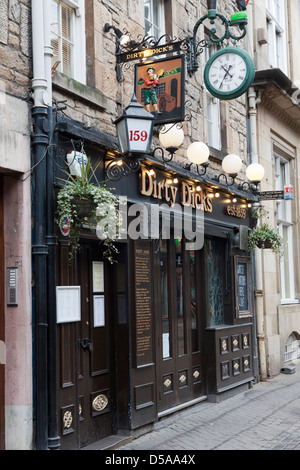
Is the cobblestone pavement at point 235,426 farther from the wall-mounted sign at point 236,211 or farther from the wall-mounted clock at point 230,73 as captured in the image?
the wall-mounted clock at point 230,73

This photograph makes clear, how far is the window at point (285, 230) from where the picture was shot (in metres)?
14.9

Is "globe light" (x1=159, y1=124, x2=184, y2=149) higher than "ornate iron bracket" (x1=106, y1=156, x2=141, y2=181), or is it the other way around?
"globe light" (x1=159, y1=124, x2=184, y2=149)

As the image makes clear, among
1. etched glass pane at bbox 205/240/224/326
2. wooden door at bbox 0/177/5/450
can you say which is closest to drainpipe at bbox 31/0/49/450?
wooden door at bbox 0/177/5/450

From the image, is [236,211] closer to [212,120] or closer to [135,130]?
[212,120]

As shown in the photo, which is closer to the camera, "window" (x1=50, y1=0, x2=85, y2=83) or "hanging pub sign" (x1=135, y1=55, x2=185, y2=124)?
"window" (x1=50, y1=0, x2=85, y2=83)

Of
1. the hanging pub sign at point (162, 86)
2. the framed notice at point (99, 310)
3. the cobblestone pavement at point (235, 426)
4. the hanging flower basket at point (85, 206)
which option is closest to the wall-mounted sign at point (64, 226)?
the hanging flower basket at point (85, 206)

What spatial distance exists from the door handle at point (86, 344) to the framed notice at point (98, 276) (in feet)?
2.11

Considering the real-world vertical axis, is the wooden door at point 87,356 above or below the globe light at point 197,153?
below

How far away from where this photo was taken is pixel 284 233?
15.3m

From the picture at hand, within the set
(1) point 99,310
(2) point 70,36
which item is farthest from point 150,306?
(2) point 70,36

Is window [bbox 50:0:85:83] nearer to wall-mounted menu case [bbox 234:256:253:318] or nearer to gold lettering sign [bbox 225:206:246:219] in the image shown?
gold lettering sign [bbox 225:206:246:219]

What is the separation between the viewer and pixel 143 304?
26.4 feet

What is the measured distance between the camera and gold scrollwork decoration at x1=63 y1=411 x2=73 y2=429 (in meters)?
6.38

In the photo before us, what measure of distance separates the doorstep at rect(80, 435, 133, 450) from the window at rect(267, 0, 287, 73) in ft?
33.5
